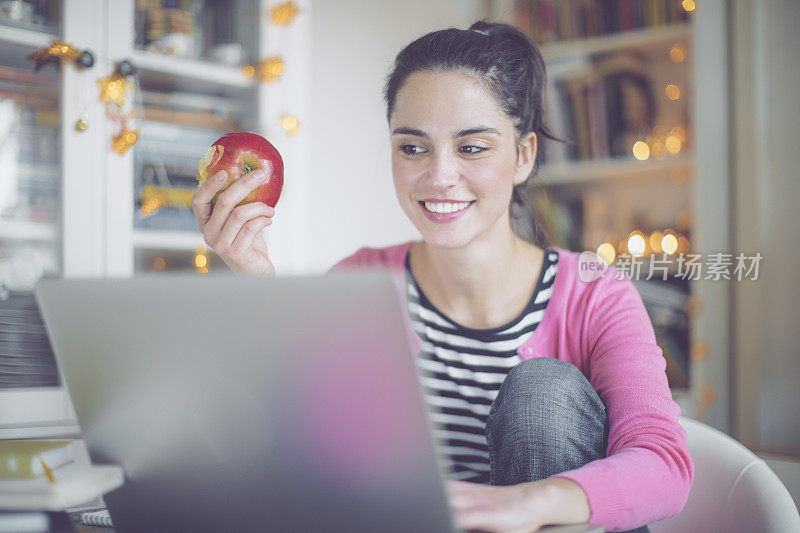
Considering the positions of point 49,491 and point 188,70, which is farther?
point 188,70

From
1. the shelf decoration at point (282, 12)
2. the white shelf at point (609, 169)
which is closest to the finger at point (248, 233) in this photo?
the shelf decoration at point (282, 12)

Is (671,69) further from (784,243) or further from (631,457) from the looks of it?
(631,457)

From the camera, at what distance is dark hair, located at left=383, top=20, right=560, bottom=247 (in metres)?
1.17

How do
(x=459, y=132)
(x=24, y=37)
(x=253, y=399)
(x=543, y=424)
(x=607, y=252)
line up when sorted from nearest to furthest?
(x=253, y=399) < (x=543, y=424) < (x=459, y=132) < (x=24, y=37) < (x=607, y=252)

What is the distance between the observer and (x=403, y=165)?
3.87ft

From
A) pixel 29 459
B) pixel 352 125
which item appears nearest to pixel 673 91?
pixel 352 125

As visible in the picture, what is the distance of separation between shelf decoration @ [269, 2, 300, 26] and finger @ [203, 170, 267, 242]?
113cm

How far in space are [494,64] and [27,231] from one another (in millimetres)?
1146

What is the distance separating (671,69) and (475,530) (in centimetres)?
226

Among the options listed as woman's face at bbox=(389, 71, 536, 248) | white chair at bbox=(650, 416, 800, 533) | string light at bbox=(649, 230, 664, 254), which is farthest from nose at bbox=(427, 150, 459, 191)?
string light at bbox=(649, 230, 664, 254)

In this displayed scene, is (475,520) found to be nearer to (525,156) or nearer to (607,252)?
(525,156)

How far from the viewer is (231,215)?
1006 mm

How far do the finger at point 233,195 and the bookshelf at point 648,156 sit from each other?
1.33 m

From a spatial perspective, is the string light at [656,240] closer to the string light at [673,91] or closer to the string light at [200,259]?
the string light at [673,91]
